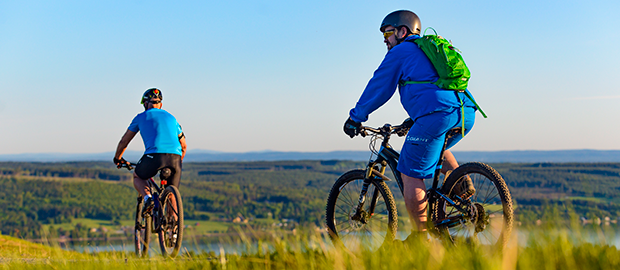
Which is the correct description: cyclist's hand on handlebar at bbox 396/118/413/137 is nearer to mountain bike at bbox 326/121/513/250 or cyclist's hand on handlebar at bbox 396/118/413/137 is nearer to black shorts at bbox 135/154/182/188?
mountain bike at bbox 326/121/513/250

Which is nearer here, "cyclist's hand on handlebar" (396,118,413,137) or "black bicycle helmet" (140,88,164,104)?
"cyclist's hand on handlebar" (396,118,413,137)

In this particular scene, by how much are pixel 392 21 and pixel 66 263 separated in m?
3.53

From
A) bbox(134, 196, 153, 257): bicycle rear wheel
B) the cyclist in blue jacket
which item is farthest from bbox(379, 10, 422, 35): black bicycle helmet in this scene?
bbox(134, 196, 153, 257): bicycle rear wheel

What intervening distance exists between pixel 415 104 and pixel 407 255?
1564 mm

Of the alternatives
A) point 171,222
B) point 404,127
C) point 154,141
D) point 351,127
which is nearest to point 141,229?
point 171,222

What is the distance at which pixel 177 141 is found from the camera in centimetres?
725

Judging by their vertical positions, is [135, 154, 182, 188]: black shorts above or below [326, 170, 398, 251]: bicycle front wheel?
above

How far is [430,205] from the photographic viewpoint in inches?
183

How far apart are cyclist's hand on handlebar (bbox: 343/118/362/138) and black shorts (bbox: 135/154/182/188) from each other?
3.00 m

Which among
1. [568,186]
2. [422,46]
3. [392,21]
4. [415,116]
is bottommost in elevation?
[568,186]

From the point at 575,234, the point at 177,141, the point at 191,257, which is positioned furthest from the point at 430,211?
the point at 177,141

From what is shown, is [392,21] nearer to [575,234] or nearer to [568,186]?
[575,234]

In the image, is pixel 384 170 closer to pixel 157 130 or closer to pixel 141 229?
pixel 157 130

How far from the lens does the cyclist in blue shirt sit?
7000 mm
